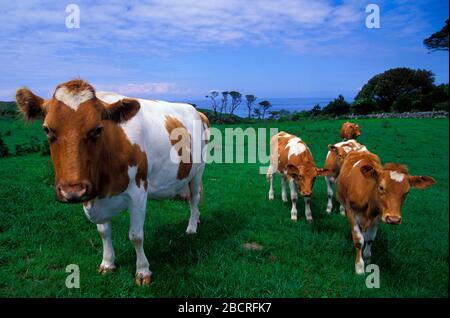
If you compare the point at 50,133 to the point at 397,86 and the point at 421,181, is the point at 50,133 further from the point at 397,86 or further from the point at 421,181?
the point at 397,86

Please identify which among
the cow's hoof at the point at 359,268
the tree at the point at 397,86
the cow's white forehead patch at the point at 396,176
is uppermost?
the tree at the point at 397,86

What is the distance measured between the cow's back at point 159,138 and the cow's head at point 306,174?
255 centimetres

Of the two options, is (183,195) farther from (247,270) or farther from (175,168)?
(247,270)

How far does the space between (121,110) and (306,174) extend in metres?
4.56

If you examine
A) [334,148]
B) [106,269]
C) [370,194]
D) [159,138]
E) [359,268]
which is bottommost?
[359,268]

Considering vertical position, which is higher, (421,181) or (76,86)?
(76,86)

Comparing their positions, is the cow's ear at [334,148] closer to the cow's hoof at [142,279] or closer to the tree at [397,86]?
the cow's hoof at [142,279]

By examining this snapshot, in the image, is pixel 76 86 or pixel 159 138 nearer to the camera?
pixel 76 86

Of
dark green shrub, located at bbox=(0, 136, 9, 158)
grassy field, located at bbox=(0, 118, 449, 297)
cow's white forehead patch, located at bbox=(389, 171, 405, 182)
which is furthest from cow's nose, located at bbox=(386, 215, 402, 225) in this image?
dark green shrub, located at bbox=(0, 136, 9, 158)

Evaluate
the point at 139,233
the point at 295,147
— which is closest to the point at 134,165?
the point at 139,233

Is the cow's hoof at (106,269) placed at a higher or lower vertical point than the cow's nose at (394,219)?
lower

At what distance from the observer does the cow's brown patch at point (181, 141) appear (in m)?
5.25

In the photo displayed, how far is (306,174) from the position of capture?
7.25 m

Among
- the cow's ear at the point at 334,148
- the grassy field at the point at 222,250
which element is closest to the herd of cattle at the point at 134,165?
the grassy field at the point at 222,250
